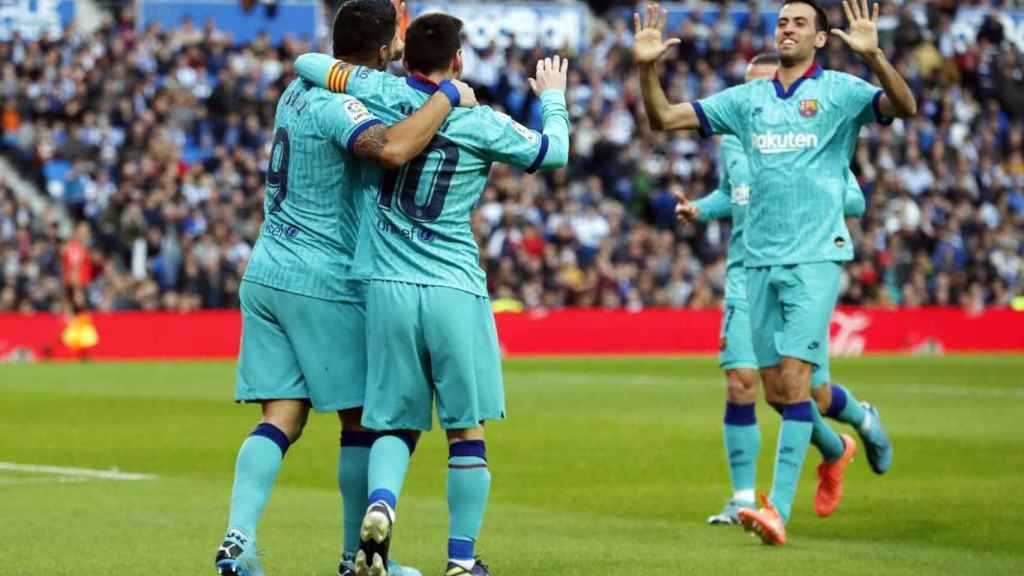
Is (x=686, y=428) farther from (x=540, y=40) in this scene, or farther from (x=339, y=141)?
(x=540, y=40)

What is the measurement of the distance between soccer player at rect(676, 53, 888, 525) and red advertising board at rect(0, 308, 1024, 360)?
62.0ft

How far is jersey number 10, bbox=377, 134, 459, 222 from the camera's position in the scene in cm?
758

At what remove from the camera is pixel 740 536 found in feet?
32.3

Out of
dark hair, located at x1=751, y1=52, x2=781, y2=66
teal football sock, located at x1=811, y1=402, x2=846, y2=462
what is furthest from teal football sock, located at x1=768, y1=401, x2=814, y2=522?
dark hair, located at x1=751, y1=52, x2=781, y2=66

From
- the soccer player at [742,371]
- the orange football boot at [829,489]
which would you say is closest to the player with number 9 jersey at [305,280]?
the soccer player at [742,371]

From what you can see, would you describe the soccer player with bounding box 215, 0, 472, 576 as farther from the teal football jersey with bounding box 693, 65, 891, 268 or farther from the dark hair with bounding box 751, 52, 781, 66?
the dark hair with bounding box 751, 52, 781, 66

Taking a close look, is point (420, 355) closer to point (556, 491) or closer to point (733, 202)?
point (733, 202)

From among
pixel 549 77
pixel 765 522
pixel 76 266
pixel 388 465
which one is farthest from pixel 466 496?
pixel 76 266

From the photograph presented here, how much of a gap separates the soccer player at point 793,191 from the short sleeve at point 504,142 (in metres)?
2.10

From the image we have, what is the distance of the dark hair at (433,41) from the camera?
7.58m

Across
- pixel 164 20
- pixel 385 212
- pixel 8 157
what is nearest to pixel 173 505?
pixel 385 212

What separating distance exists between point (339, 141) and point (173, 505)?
4.24 metres

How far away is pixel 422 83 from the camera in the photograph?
766 cm

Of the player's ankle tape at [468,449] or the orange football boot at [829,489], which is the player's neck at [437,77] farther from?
the orange football boot at [829,489]
